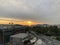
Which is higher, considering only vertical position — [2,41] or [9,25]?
[9,25]

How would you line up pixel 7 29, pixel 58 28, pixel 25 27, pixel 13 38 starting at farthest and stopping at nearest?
pixel 7 29
pixel 25 27
pixel 13 38
pixel 58 28

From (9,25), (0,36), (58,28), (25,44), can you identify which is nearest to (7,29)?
(9,25)

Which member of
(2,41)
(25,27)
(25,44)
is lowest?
(2,41)

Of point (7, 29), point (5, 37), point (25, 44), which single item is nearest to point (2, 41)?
point (5, 37)

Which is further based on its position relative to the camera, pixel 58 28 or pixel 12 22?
pixel 12 22

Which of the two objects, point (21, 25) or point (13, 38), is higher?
point (21, 25)

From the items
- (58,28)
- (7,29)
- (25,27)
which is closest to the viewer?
(58,28)

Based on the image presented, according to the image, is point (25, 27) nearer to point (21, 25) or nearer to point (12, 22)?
point (21, 25)

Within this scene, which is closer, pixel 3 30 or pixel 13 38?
pixel 13 38

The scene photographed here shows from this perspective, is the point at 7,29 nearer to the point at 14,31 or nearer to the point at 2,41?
the point at 14,31
